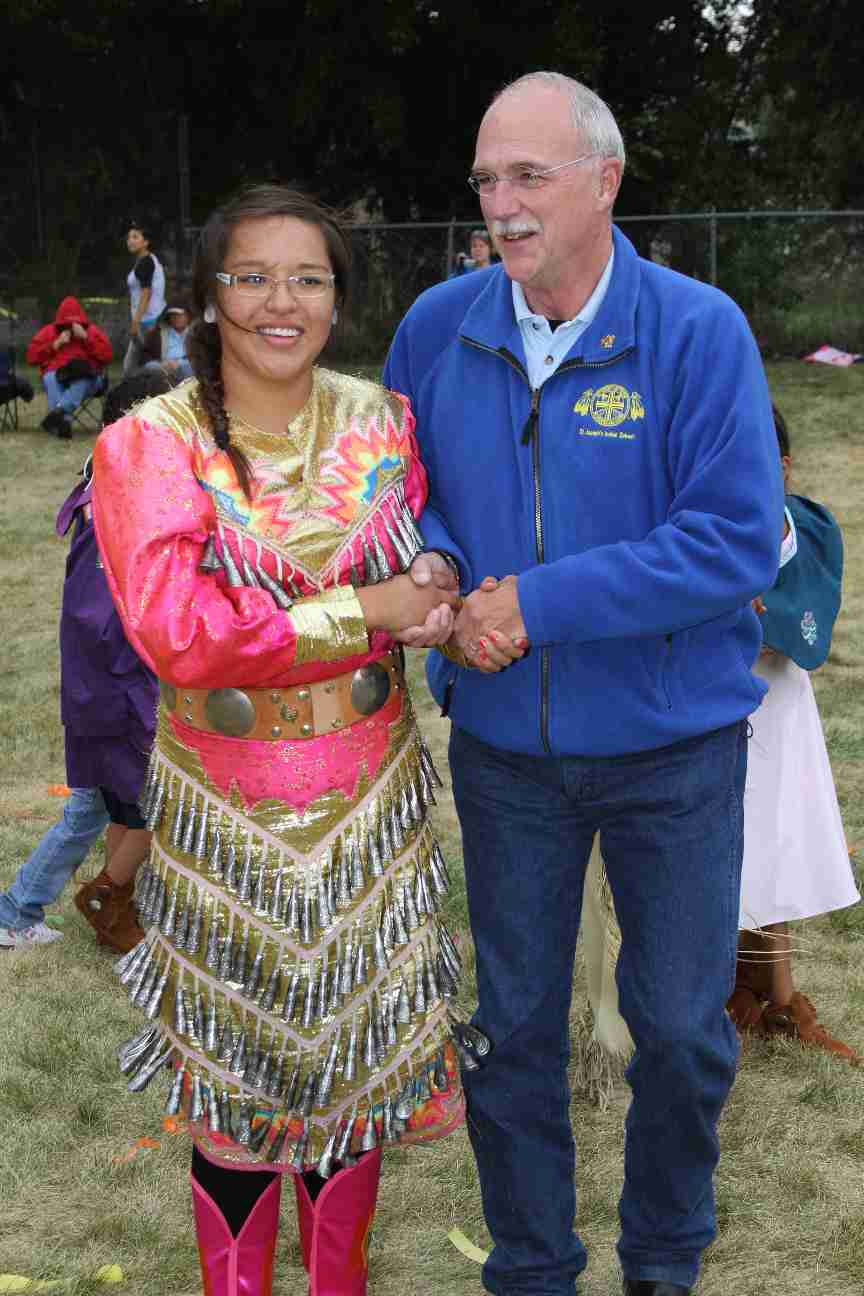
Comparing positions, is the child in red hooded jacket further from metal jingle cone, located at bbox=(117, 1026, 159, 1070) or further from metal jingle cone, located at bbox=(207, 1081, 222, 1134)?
metal jingle cone, located at bbox=(207, 1081, 222, 1134)

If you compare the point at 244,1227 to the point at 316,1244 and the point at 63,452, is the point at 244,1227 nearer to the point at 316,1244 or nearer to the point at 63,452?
the point at 316,1244

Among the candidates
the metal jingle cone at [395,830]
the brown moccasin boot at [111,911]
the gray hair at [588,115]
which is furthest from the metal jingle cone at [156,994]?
the brown moccasin boot at [111,911]

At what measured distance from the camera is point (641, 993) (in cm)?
279

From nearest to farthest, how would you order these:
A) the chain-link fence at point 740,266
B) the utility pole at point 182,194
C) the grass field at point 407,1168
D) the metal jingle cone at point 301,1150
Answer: the metal jingle cone at point 301,1150
the grass field at point 407,1168
the chain-link fence at point 740,266
the utility pole at point 182,194

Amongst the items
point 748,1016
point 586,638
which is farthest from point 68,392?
point 586,638

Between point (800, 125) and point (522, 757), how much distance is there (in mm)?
21900

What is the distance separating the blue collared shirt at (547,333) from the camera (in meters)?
2.67

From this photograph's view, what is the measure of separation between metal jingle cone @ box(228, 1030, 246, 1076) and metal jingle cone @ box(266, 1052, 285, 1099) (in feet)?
0.17

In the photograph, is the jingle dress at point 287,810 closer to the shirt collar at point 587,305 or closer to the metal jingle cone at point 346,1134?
the metal jingle cone at point 346,1134

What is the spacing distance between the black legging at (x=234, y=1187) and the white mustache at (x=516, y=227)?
Result: 173 cm

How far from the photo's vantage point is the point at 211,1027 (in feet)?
8.86

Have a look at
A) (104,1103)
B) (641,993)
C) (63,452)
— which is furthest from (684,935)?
(63,452)

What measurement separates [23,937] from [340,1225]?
2.12 m

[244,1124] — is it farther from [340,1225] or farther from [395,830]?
[395,830]
